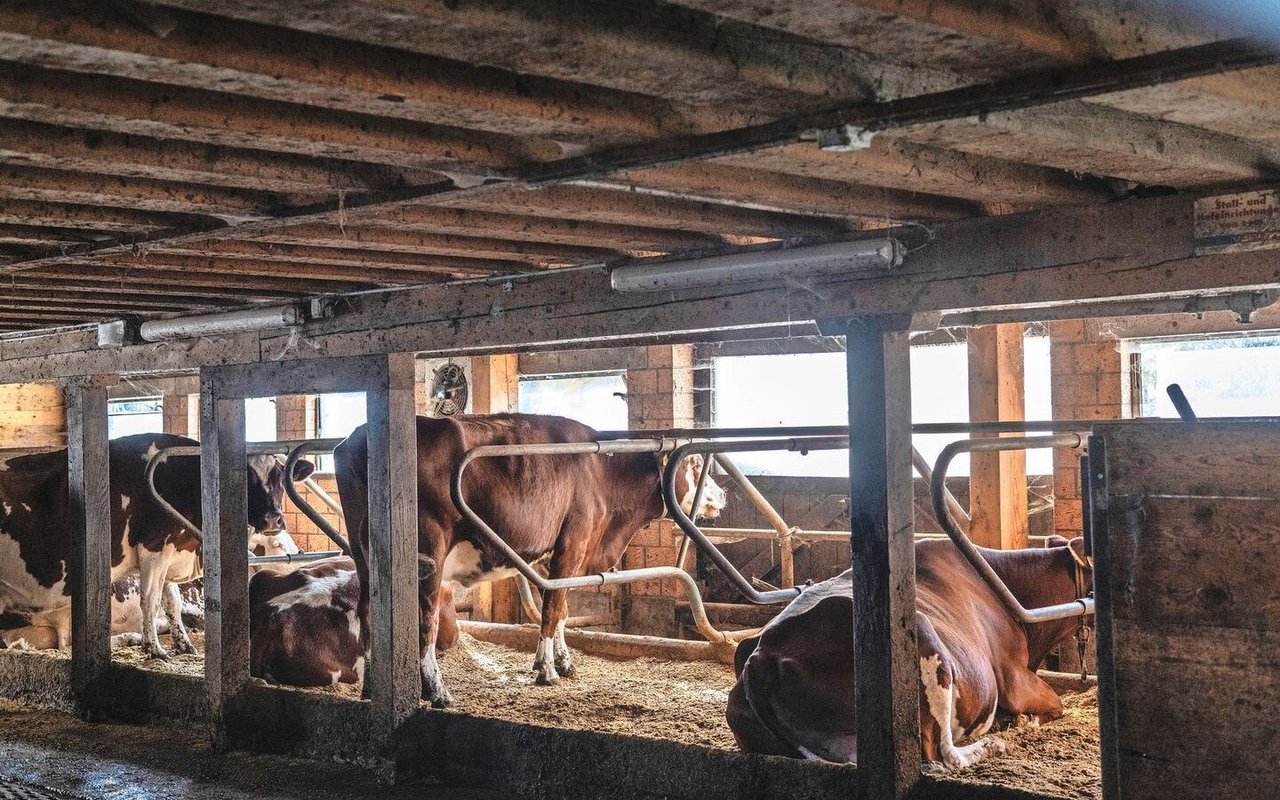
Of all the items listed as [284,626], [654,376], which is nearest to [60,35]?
[284,626]

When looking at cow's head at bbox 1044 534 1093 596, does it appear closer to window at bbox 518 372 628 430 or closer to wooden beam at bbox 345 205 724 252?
wooden beam at bbox 345 205 724 252

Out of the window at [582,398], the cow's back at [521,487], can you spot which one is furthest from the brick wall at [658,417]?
the cow's back at [521,487]

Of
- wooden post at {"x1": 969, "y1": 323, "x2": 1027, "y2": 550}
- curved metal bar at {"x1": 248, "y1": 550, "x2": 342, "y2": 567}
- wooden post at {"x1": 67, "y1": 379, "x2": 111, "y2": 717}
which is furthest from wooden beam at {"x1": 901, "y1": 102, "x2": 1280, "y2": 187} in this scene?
wooden post at {"x1": 67, "y1": 379, "x2": 111, "y2": 717}

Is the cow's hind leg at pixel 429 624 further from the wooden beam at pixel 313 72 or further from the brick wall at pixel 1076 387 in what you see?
the brick wall at pixel 1076 387

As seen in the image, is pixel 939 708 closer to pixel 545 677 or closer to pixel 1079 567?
pixel 1079 567

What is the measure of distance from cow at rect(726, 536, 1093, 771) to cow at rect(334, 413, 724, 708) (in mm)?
1795

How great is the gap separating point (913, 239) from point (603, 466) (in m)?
3.66

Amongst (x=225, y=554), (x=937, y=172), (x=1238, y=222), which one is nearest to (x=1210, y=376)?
(x=1238, y=222)

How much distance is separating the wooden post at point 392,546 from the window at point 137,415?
842 centimetres

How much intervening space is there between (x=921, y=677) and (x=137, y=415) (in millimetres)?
11024

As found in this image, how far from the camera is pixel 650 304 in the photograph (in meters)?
4.60

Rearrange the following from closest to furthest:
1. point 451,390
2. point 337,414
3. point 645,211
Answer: point 645,211, point 451,390, point 337,414

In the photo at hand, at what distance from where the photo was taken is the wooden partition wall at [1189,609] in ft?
9.69

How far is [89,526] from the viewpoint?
274 inches
